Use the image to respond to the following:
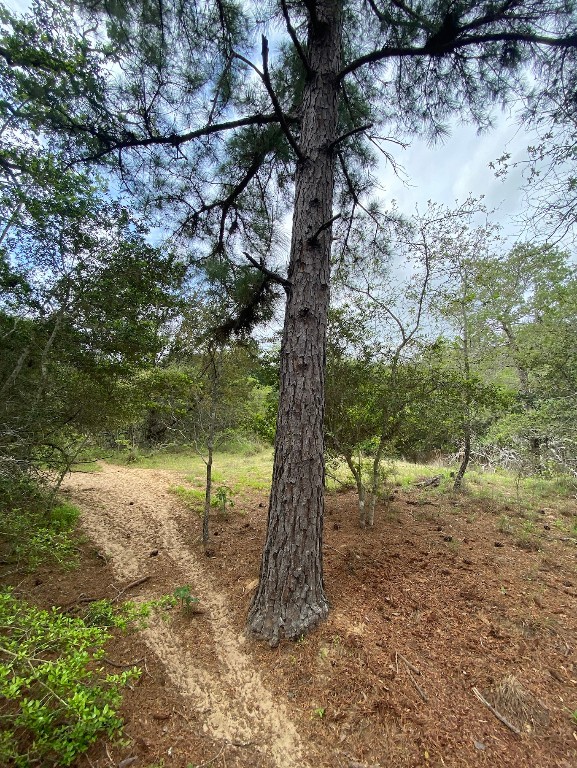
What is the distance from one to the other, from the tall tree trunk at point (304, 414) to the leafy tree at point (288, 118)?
11mm

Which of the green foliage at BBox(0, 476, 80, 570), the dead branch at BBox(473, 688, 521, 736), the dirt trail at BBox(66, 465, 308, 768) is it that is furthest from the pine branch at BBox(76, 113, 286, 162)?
the dead branch at BBox(473, 688, 521, 736)

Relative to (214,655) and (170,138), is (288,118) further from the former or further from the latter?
(214,655)

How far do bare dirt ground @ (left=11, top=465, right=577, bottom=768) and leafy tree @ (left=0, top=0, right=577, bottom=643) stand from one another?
1.17 feet

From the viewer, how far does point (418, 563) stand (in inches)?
126

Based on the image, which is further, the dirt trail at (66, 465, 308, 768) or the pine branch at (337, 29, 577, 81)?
the pine branch at (337, 29, 577, 81)

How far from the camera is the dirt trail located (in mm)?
1784

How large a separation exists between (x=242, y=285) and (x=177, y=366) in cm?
198

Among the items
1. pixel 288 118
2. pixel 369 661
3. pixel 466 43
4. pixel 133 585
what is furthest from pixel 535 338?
pixel 133 585

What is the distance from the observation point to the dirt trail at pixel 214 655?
70.2 inches

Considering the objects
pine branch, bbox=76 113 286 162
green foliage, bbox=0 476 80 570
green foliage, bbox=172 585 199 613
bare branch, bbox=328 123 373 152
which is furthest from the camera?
pine branch, bbox=76 113 286 162

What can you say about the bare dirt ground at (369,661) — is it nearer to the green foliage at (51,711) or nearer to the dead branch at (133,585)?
the dead branch at (133,585)

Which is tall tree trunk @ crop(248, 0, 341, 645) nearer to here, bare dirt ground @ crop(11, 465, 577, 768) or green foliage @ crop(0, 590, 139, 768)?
bare dirt ground @ crop(11, 465, 577, 768)

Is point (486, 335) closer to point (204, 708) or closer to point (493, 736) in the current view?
point (493, 736)

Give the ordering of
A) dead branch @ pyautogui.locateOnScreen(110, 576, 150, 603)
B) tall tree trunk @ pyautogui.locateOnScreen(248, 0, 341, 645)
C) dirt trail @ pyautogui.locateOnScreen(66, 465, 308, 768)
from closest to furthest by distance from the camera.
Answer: dirt trail @ pyautogui.locateOnScreen(66, 465, 308, 768) < tall tree trunk @ pyautogui.locateOnScreen(248, 0, 341, 645) < dead branch @ pyautogui.locateOnScreen(110, 576, 150, 603)
